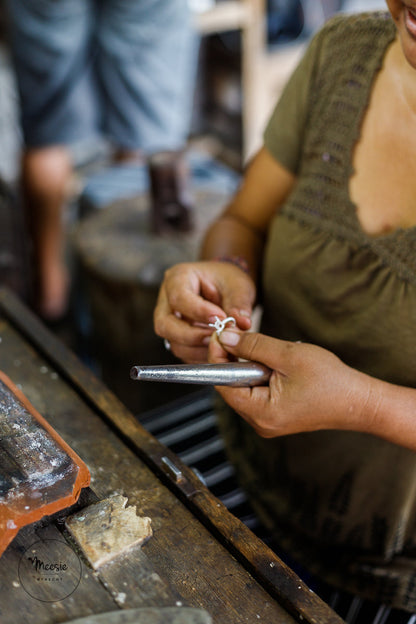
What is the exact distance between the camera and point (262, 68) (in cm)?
353

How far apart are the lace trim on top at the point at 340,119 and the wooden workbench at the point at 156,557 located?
19.3 inches

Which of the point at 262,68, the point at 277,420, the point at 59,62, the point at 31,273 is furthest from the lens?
the point at 262,68

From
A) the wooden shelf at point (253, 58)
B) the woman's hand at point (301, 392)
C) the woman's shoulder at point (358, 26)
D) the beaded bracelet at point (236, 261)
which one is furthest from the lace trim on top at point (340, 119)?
the wooden shelf at point (253, 58)

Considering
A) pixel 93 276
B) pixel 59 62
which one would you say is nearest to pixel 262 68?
pixel 59 62

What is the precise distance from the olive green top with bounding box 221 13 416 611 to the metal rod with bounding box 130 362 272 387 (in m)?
0.24

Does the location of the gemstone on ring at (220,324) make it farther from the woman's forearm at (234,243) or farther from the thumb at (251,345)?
the woman's forearm at (234,243)

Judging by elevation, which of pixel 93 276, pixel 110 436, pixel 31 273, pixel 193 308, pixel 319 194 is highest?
pixel 319 194

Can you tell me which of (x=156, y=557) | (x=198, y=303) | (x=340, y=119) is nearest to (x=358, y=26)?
(x=340, y=119)

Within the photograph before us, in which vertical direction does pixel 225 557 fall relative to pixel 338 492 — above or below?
above

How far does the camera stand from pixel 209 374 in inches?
31.9

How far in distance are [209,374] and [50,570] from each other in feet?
1.02

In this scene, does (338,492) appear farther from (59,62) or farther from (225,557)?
(59,62)

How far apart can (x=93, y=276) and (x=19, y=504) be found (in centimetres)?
128

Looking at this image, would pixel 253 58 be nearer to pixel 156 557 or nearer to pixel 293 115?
pixel 293 115
